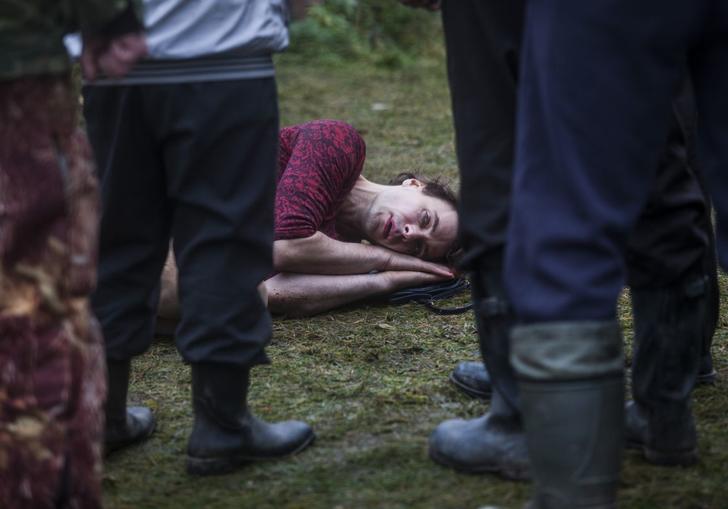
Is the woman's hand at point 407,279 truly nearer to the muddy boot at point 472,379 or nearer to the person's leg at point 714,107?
the muddy boot at point 472,379

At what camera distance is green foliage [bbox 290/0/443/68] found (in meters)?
8.99

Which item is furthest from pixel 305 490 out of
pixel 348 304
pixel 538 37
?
pixel 348 304

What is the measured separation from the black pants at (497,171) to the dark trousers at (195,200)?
0.37 meters

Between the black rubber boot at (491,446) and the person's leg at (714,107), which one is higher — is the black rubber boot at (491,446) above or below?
below

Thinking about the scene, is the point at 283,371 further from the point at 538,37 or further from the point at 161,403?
Result: the point at 538,37

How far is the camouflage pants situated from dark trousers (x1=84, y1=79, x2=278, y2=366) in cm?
38

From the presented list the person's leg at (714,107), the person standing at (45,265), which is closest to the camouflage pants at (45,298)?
the person standing at (45,265)

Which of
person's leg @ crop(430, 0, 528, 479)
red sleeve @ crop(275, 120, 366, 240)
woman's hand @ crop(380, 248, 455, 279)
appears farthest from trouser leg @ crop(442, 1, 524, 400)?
woman's hand @ crop(380, 248, 455, 279)

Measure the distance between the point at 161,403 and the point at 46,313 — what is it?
1059 mm

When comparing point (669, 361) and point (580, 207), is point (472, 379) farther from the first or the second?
point (580, 207)

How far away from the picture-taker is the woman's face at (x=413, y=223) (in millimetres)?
3576

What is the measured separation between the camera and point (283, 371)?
2.91m

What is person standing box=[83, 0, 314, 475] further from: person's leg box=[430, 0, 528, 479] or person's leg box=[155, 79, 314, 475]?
person's leg box=[430, 0, 528, 479]

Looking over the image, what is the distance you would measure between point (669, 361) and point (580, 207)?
0.67m
